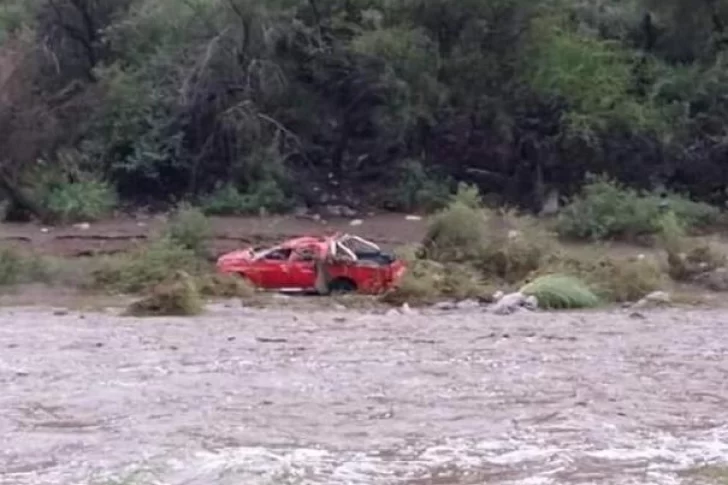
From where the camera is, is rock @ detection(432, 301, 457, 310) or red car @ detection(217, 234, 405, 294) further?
red car @ detection(217, 234, 405, 294)

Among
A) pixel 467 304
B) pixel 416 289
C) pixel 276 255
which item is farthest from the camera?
pixel 276 255

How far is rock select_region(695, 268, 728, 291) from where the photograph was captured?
1280 inches

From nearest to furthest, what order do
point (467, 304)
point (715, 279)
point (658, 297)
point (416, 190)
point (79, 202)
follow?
point (467, 304)
point (658, 297)
point (715, 279)
point (79, 202)
point (416, 190)

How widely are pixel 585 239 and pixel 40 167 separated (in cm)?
1606

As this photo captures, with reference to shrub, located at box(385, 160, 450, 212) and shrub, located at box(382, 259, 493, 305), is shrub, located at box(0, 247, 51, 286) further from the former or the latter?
shrub, located at box(385, 160, 450, 212)

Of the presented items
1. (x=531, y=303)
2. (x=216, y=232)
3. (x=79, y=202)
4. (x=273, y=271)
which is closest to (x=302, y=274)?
(x=273, y=271)

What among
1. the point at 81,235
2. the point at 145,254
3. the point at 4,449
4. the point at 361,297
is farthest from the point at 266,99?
the point at 4,449

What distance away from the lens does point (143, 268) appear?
32.9 meters

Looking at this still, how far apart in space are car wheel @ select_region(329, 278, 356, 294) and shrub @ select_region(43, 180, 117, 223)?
16509 mm

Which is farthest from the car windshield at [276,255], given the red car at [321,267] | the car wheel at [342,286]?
the car wheel at [342,286]

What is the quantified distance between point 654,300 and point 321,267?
6.02 metres

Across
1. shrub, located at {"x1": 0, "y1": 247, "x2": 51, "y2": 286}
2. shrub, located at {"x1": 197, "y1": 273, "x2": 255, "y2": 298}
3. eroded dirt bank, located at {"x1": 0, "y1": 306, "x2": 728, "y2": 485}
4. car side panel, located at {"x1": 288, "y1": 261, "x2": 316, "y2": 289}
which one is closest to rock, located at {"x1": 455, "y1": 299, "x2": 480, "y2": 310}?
eroded dirt bank, located at {"x1": 0, "y1": 306, "x2": 728, "y2": 485}

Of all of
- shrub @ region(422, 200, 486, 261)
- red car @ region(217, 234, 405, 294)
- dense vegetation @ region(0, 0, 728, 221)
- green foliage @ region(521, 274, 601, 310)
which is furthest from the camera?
dense vegetation @ region(0, 0, 728, 221)

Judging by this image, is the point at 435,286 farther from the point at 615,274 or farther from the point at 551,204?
the point at 551,204
